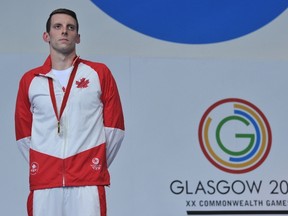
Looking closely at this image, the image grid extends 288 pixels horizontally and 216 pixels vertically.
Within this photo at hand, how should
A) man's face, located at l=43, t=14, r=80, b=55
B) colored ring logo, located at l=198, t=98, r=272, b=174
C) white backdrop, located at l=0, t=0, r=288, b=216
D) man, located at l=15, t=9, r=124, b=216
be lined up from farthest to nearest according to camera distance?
1. colored ring logo, located at l=198, t=98, r=272, b=174
2. white backdrop, located at l=0, t=0, r=288, b=216
3. man's face, located at l=43, t=14, r=80, b=55
4. man, located at l=15, t=9, r=124, b=216

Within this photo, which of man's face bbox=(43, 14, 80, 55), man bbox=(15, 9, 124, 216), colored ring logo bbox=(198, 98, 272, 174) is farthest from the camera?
colored ring logo bbox=(198, 98, 272, 174)

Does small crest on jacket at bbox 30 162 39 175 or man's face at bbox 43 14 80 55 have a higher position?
man's face at bbox 43 14 80 55

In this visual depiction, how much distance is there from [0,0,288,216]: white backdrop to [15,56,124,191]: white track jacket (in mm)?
1527

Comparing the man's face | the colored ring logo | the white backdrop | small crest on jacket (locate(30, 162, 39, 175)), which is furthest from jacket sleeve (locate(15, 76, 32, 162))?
the colored ring logo

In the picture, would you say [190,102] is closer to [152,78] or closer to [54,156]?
[152,78]

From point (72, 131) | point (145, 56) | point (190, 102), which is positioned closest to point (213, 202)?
point (190, 102)

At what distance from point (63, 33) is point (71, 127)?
437mm

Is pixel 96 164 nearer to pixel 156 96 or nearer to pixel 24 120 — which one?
pixel 24 120

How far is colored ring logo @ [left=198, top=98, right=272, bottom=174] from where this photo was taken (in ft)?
16.5

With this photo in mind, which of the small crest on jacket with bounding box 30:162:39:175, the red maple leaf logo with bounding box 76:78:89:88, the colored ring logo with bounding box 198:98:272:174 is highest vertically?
the red maple leaf logo with bounding box 76:78:89:88

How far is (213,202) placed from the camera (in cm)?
496

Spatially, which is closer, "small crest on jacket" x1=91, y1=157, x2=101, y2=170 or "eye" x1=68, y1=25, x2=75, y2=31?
"small crest on jacket" x1=91, y1=157, x2=101, y2=170

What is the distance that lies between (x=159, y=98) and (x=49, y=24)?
5.98ft

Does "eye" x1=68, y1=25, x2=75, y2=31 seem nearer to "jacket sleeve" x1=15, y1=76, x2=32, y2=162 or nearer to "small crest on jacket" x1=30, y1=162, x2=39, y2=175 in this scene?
"jacket sleeve" x1=15, y1=76, x2=32, y2=162
